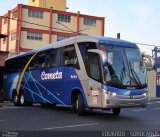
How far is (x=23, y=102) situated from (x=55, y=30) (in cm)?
4833

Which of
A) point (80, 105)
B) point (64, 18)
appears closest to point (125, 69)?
point (80, 105)

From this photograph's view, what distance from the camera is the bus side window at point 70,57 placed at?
17.7 metres

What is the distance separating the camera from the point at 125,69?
16.0 m

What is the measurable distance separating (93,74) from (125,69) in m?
1.37

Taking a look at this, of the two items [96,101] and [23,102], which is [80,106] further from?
[23,102]

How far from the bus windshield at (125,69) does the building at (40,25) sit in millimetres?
47170

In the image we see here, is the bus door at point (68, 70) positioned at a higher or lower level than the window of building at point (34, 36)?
lower

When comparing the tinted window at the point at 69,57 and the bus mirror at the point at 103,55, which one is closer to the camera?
the bus mirror at the point at 103,55

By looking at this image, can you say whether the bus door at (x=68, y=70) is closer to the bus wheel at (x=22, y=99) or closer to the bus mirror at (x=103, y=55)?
the bus mirror at (x=103, y=55)

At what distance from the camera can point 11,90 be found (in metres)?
26.4

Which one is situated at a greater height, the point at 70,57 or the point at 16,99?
the point at 70,57

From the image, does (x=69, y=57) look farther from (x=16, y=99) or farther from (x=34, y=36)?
(x=34, y=36)

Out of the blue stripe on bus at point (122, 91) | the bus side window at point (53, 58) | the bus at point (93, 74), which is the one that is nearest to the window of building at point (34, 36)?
the bus at point (93, 74)

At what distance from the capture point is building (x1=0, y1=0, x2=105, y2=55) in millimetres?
67500
